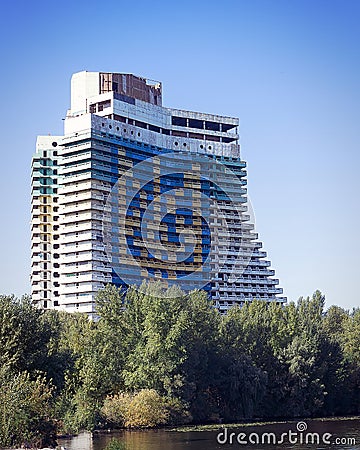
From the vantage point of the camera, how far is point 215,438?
1684 inches

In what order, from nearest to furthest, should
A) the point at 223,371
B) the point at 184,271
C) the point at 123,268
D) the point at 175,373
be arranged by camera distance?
the point at 175,373 < the point at 223,371 < the point at 123,268 < the point at 184,271

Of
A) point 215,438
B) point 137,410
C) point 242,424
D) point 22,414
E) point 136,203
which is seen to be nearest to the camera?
point 22,414

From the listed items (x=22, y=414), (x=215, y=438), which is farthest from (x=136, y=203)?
(x=22, y=414)

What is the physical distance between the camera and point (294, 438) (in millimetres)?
42594

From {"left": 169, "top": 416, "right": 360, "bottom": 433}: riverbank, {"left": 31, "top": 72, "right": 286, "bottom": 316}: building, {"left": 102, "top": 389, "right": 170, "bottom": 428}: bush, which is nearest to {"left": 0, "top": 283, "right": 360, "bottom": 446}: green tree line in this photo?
{"left": 102, "top": 389, "right": 170, "bottom": 428}: bush

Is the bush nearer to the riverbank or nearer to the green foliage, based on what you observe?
the riverbank

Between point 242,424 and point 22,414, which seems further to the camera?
point 242,424

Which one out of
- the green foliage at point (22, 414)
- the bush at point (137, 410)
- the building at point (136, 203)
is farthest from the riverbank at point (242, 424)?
the building at point (136, 203)

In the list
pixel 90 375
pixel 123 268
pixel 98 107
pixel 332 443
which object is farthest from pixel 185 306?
pixel 98 107

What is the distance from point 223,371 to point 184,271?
50.5m

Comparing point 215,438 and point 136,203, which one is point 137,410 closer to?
point 215,438

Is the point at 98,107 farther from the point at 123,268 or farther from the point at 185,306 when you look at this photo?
the point at 185,306

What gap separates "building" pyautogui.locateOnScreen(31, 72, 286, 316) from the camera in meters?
100

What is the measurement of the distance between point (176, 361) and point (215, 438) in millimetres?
10282
